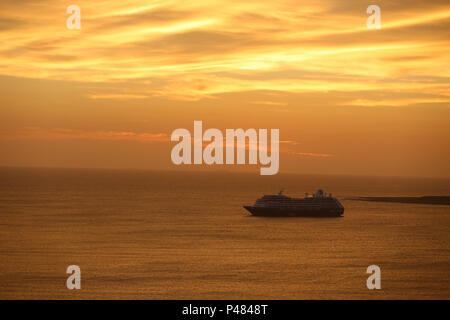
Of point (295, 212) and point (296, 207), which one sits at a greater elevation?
point (296, 207)

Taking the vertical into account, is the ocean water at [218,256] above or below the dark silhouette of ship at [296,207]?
below

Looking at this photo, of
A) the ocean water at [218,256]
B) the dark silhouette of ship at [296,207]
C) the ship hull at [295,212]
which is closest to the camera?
the ocean water at [218,256]

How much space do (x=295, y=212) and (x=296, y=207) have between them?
96 cm

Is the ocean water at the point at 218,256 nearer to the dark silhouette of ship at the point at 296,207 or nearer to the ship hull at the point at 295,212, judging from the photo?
the ship hull at the point at 295,212

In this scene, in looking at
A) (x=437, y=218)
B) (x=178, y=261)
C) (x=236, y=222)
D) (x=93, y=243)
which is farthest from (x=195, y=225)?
(x=437, y=218)

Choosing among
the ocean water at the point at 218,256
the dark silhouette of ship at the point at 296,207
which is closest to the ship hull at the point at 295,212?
the dark silhouette of ship at the point at 296,207

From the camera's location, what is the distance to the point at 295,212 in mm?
92875

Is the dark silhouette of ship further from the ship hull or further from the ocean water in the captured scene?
the ocean water

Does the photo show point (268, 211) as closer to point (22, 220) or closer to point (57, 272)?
point (22, 220)

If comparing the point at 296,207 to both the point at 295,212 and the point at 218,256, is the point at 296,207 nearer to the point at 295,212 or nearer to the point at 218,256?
the point at 295,212

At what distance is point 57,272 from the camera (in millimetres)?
44750

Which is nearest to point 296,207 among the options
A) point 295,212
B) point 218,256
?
point 295,212

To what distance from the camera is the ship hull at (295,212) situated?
9206cm
